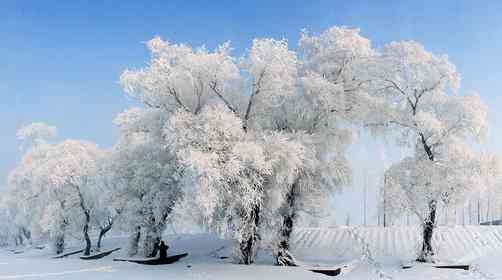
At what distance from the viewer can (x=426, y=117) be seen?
2341 cm

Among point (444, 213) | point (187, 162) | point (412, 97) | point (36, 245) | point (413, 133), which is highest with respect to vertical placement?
point (412, 97)

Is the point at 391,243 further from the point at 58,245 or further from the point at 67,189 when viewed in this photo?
the point at 58,245

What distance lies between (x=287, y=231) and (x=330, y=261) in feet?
10.9

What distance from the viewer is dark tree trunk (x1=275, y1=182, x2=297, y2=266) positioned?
80.4 ft

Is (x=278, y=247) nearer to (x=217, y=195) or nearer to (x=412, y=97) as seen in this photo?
(x=217, y=195)

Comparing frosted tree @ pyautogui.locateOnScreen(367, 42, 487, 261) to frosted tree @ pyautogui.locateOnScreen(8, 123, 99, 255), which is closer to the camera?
frosted tree @ pyautogui.locateOnScreen(367, 42, 487, 261)

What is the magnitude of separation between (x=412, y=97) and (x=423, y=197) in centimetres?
554

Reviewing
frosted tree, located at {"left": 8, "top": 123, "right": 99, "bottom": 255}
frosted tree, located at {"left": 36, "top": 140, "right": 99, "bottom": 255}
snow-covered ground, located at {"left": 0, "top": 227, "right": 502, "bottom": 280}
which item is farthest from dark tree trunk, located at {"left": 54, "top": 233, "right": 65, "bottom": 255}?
snow-covered ground, located at {"left": 0, "top": 227, "right": 502, "bottom": 280}

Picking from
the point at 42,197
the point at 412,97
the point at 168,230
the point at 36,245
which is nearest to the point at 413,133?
the point at 412,97

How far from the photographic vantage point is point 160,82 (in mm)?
23406

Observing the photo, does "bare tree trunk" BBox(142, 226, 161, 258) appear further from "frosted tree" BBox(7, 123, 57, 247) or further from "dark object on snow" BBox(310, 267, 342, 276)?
"frosted tree" BBox(7, 123, 57, 247)

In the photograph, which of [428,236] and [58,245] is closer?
[428,236]

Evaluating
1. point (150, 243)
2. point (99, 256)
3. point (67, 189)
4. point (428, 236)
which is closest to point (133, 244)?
point (150, 243)

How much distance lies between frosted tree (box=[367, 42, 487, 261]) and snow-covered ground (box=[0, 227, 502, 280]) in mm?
2562
